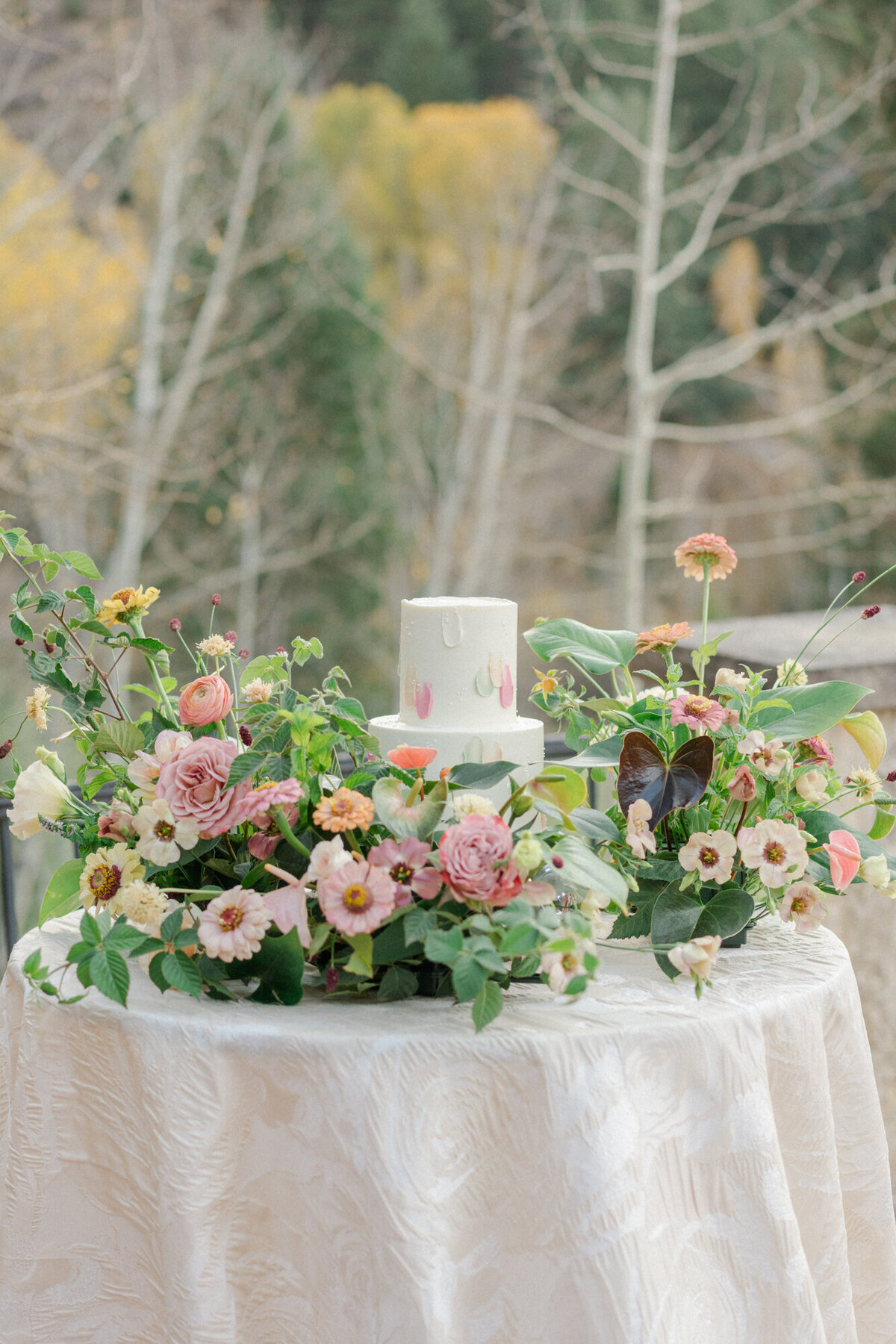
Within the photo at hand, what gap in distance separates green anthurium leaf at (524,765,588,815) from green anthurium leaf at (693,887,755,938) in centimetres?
18

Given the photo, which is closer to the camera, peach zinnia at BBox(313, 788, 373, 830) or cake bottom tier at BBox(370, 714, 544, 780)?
peach zinnia at BBox(313, 788, 373, 830)

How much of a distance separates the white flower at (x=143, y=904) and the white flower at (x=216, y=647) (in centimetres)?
24

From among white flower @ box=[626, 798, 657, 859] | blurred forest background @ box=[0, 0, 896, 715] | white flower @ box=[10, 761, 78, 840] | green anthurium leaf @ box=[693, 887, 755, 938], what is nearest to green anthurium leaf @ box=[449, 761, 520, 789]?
white flower @ box=[626, 798, 657, 859]

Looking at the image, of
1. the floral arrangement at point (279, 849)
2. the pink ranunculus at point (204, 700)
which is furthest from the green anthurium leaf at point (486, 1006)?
the pink ranunculus at point (204, 700)

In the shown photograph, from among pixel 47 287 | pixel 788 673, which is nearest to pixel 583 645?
pixel 788 673

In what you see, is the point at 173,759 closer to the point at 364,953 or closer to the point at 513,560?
the point at 364,953

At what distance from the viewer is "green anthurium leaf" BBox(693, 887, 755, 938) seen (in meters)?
0.97

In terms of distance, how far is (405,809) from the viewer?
858 millimetres

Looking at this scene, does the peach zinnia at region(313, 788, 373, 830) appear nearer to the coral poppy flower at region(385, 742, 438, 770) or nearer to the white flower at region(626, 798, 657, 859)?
the coral poppy flower at region(385, 742, 438, 770)

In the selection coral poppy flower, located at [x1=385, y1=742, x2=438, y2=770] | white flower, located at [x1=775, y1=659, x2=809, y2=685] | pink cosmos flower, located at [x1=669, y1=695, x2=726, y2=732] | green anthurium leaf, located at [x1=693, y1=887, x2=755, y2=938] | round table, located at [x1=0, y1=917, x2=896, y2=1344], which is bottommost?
round table, located at [x1=0, y1=917, x2=896, y2=1344]

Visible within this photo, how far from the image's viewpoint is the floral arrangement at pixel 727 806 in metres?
0.94

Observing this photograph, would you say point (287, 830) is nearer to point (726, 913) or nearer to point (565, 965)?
point (565, 965)

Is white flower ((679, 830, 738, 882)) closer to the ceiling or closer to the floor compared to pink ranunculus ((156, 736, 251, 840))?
closer to the floor

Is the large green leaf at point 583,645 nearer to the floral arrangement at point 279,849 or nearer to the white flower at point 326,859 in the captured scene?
the floral arrangement at point 279,849
